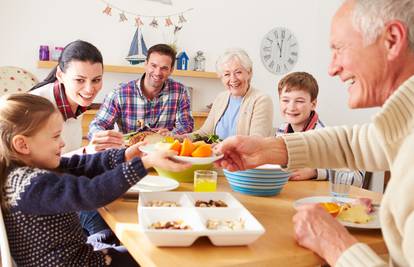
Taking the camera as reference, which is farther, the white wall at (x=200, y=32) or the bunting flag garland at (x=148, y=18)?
the bunting flag garland at (x=148, y=18)

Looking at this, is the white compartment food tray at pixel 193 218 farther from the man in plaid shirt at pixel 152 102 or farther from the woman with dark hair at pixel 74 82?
the man in plaid shirt at pixel 152 102

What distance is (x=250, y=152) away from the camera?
4.93 feet

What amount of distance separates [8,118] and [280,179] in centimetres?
92

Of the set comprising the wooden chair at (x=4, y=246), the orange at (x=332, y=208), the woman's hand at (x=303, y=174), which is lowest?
the wooden chair at (x=4, y=246)

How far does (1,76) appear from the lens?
378 cm

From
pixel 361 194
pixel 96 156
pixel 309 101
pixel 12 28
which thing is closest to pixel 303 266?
pixel 361 194

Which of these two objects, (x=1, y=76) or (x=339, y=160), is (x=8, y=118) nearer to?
(x=339, y=160)

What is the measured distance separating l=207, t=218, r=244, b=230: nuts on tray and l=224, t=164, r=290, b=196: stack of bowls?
0.38 metres

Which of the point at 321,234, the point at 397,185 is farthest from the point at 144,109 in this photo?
the point at 397,185

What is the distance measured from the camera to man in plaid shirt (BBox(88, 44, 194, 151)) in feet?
10.5

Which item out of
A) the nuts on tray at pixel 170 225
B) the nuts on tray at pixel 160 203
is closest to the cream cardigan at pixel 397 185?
the nuts on tray at pixel 170 225

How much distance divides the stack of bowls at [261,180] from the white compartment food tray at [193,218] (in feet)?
0.75

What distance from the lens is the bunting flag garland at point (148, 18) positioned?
4285mm

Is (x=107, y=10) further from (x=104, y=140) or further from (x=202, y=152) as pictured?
(x=202, y=152)
